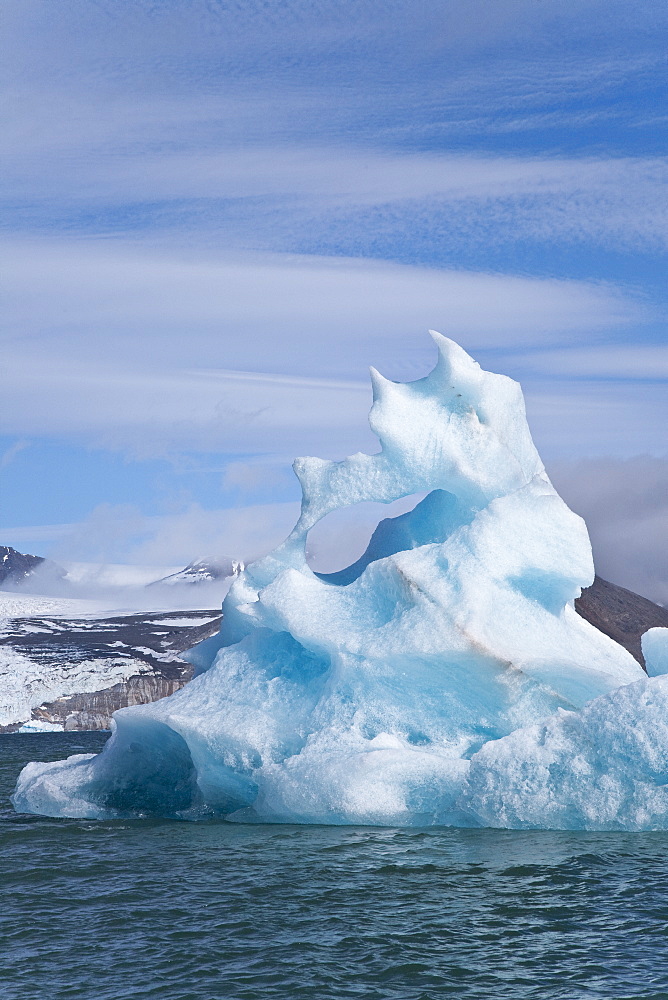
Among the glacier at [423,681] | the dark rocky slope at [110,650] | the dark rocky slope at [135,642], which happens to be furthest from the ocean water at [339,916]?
the dark rocky slope at [135,642]

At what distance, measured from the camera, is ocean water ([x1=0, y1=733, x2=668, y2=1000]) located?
23.0 ft

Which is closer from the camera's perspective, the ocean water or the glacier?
the ocean water

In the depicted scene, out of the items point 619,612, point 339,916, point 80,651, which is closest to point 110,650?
point 80,651

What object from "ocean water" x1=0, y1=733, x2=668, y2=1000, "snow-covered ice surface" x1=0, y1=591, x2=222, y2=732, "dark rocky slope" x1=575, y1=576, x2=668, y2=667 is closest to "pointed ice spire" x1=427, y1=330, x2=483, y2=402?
"ocean water" x1=0, y1=733, x2=668, y2=1000

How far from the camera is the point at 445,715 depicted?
12773 millimetres

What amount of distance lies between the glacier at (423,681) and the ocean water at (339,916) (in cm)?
60

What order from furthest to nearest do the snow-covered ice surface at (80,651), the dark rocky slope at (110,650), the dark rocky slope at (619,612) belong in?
the dark rocky slope at (619,612)
the dark rocky slope at (110,650)
the snow-covered ice surface at (80,651)

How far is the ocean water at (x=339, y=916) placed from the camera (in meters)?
7.02

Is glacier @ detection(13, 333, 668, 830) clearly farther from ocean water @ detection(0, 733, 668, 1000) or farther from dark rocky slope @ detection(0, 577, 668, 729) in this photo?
dark rocky slope @ detection(0, 577, 668, 729)

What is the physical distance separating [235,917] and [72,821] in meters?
6.56

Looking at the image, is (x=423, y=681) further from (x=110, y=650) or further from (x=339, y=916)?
(x=110, y=650)

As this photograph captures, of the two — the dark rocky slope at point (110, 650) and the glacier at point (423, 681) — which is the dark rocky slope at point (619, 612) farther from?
the glacier at point (423, 681)

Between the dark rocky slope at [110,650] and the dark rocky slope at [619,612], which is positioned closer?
the dark rocky slope at [110,650]

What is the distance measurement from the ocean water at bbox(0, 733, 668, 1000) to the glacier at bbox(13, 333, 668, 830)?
1.96 feet
